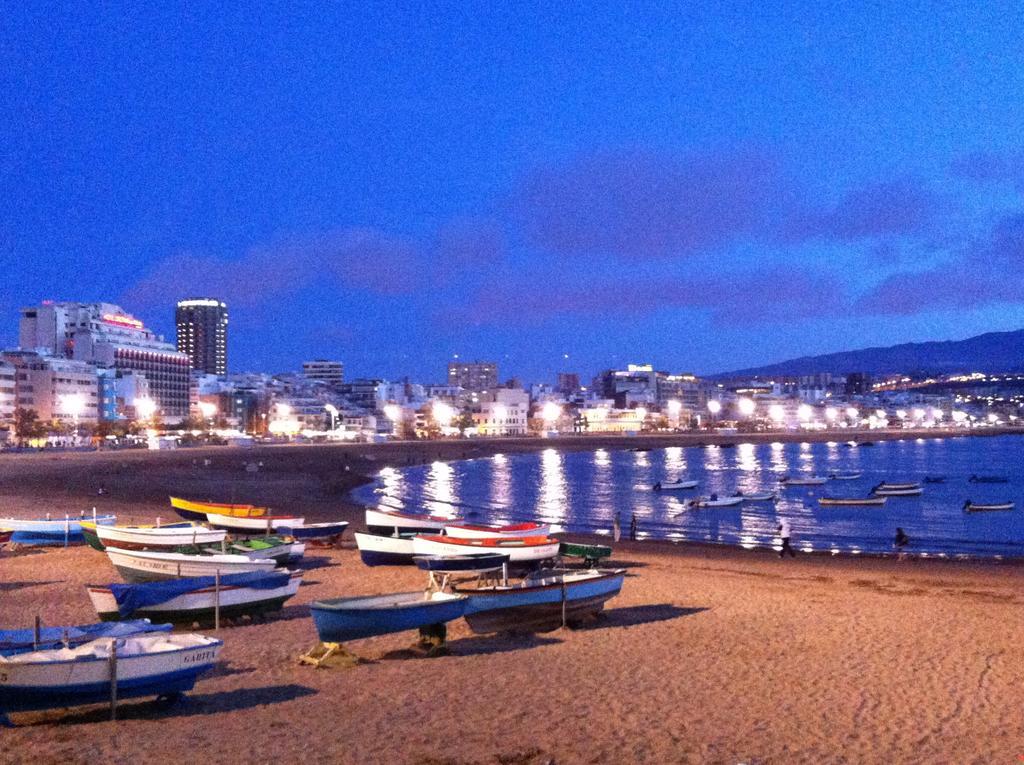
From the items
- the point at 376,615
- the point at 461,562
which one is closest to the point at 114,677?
the point at 376,615

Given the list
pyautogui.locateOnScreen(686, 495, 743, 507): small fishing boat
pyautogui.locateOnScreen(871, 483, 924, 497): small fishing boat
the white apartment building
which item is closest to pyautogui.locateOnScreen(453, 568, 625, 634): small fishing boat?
pyautogui.locateOnScreen(686, 495, 743, 507): small fishing boat

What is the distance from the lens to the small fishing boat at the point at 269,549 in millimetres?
19627

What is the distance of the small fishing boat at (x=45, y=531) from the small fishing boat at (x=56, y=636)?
14.8 meters

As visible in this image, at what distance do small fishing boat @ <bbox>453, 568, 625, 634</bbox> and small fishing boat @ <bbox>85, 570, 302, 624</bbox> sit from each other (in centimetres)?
329

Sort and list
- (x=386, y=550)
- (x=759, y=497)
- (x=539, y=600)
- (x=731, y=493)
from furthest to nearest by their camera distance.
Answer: (x=731, y=493), (x=759, y=497), (x=386, y=550), (x=539, y=600)

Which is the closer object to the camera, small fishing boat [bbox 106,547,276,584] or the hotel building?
small fishing boat [bbox 106,547,276,584]

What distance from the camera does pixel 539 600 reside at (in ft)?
48.3

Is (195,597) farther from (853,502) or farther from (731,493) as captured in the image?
(731,493)

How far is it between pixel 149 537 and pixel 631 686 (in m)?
13.5

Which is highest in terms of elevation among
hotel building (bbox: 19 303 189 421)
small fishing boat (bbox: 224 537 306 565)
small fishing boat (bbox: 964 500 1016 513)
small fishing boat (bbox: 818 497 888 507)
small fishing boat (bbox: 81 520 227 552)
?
hotel building (bbox: 19 303 189 421)

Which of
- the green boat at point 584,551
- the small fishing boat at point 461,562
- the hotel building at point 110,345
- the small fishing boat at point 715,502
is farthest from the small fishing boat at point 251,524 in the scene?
the hotel building at point 110,345

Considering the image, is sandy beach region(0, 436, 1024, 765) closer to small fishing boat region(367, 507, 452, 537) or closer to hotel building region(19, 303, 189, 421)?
small fishing boat region(367, 507, 452, 537)

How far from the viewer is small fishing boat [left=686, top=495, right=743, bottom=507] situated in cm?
4447

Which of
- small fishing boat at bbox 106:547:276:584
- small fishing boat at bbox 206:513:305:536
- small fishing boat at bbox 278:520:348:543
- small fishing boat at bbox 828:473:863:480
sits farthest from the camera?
small fishing boat at bbox 828:473:863:480
